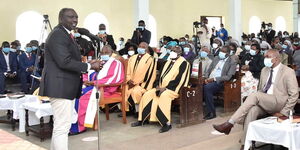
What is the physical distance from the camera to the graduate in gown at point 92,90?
18.7 feet

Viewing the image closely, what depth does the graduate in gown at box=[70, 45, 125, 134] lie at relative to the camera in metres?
5.71

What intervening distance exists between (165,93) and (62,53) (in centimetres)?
258

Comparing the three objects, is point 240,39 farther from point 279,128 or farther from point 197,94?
point 279,128

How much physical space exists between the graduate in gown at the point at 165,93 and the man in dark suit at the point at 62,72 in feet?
7.55

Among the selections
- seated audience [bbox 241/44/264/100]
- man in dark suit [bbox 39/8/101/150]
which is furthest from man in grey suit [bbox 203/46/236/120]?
man in dark suit [bbox 39/8/101/150]

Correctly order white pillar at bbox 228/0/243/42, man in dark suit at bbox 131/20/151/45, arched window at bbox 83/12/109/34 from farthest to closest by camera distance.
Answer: white pillar at bbox 228/0/243/42
arched window at bbox 83/12/109/34
man in dark suit at bbox 131/20/151/45

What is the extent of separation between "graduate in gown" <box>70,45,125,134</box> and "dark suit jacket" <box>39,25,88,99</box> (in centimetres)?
193

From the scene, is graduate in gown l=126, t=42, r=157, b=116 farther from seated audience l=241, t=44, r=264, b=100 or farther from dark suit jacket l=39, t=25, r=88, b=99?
dark suit jacket l=39, t=25, r=88, b=99

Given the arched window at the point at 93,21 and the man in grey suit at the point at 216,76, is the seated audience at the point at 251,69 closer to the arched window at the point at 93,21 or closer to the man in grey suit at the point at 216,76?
the man in grey suit at the point at 216,76

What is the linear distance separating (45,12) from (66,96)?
1002cm

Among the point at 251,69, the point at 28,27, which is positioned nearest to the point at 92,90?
the point at 251,69

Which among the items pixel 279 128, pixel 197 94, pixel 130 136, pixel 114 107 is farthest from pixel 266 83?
pixel 114 107

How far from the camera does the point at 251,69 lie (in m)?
7.27

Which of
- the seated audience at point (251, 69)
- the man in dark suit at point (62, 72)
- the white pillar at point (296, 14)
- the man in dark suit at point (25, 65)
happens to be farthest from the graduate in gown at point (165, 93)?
the white pillar at point (296, 14)
